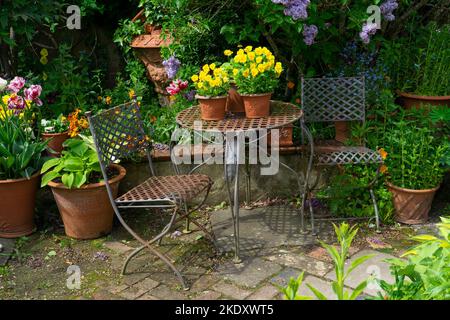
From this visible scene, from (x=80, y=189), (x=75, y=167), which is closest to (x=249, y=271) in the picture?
(x=80, y=189)

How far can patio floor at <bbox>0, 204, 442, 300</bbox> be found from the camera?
121 inches

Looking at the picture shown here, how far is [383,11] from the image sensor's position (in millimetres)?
3840

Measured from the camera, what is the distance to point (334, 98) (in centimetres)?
409

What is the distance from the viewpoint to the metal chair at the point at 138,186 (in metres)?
3.14

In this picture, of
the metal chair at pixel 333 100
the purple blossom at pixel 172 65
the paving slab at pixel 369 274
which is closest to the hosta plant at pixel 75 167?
the purple blossom at pixel 172 65

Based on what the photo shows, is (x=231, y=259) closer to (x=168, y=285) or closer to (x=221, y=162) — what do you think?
(x=168, y=285)

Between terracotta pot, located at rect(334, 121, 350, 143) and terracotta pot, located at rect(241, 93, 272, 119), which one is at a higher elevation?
terracotta pot, located at rect(241, 93, 272, 119)

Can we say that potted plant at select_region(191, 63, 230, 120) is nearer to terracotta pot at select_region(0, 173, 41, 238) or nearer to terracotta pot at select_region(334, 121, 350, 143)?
terracotta pot at select_region(334, 121, 350, 143)

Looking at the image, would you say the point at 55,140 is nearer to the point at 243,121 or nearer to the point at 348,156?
the point at 243,121

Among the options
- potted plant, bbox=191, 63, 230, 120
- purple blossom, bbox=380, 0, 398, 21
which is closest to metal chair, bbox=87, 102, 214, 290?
potted plant, bbox=191, 63, 230, 120

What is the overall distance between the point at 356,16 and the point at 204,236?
1956mm

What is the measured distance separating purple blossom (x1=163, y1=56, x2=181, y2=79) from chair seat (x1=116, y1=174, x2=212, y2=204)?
1145 mm
